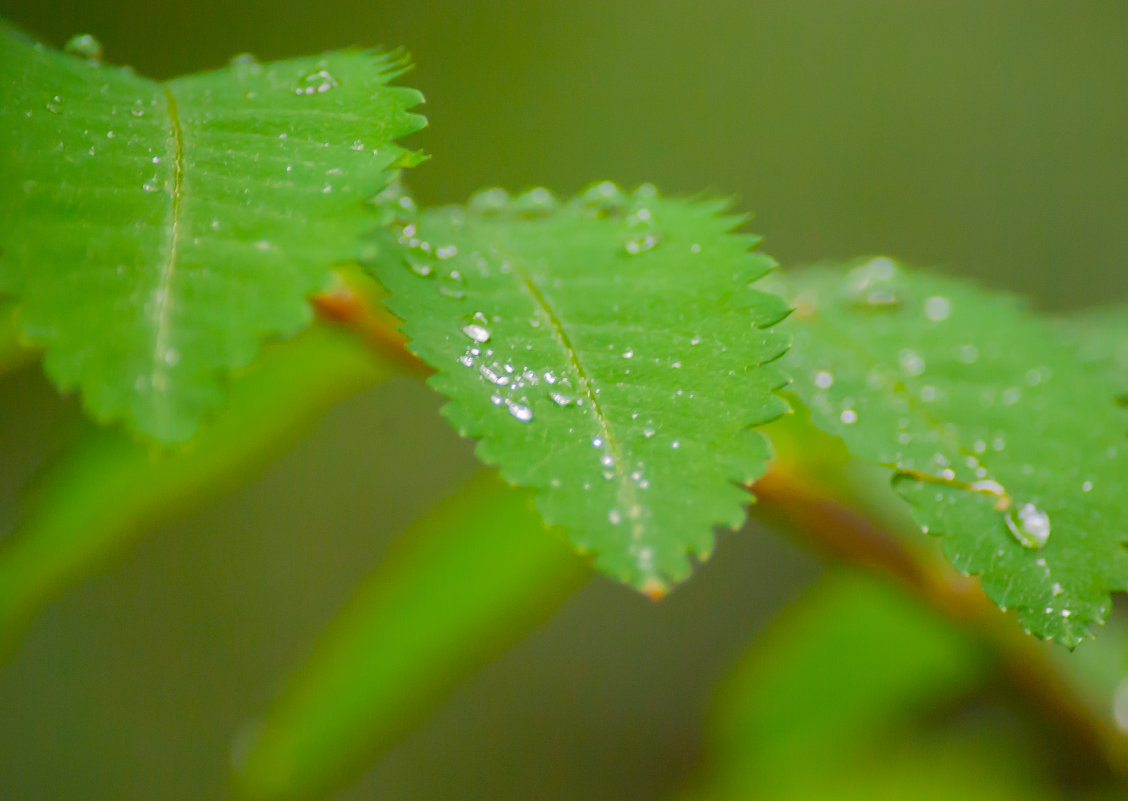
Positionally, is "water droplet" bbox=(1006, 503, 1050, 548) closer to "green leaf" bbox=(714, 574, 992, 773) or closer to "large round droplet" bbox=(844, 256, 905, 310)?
"large round droplet" bbox=(844, 256, 905, 310)

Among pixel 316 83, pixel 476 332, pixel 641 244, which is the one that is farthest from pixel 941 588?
pixel 316 83

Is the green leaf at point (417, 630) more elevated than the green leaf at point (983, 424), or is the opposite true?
the green leaf at point (983, 424)

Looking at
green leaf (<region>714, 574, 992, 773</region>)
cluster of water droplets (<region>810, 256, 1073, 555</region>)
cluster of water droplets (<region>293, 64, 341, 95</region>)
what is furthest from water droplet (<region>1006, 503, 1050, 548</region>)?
green leaf (<region>714, 574, 992, 773</region>)

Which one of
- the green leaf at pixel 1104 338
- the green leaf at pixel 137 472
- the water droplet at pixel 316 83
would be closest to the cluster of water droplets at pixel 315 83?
the water droplet at pixel 316 83

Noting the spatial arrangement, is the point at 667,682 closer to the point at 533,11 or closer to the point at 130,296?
the point at 533,11

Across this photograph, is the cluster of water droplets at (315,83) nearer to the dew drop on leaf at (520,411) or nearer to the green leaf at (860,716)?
the dew drop on leaf at (520,411)

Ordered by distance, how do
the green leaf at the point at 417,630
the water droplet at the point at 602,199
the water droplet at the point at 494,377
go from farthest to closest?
the green leaf at the point at 417,630
the water droplet at the point at 602,199
the water droplet at the point at 494,377

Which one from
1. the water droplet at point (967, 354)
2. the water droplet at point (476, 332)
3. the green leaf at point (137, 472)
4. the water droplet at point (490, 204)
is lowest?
the green leaf at point (137, 472)
